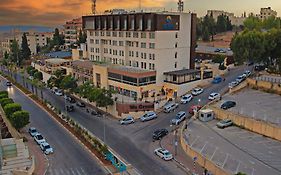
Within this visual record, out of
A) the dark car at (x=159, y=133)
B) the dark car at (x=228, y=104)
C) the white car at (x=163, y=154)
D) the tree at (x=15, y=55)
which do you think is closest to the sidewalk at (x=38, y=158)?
the white car at (x=163, y=154)

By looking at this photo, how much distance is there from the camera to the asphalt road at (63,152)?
29.2 metres

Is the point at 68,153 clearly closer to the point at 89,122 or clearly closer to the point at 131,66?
the point at 89,122

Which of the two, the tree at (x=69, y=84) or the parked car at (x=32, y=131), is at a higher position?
the tree at (x=69, y=84)

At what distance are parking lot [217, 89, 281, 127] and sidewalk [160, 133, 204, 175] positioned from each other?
956 centimetres

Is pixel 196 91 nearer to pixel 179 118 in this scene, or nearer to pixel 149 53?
pixel 149 53

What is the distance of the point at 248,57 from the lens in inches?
2270

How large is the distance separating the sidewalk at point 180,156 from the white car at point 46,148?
1215 cm

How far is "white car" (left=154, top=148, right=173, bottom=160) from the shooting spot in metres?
30.4

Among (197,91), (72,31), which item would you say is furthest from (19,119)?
(72,31)

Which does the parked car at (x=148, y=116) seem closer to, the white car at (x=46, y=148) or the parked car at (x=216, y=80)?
the white car at (x=46, y=148)

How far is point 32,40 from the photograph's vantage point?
125688 millimetres

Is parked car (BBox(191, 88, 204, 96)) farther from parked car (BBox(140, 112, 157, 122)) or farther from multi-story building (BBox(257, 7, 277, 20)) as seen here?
multi-story building (BBox(257, 7, 277, 20))

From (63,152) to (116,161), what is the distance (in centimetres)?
678

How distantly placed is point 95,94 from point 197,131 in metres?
17.2
